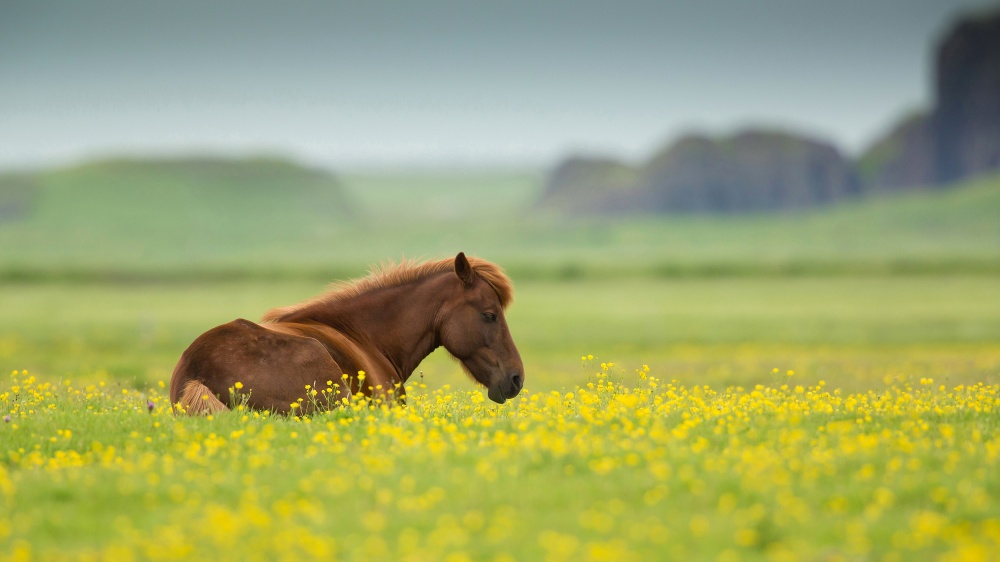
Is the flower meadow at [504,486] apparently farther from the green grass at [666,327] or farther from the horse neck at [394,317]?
the green grass at [666,327]

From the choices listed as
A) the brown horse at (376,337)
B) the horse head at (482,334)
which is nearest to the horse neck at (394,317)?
the brown horse at (376,337)

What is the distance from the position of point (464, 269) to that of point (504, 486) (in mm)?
4899

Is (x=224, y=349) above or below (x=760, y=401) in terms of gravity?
above

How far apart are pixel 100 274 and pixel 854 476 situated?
357 ft

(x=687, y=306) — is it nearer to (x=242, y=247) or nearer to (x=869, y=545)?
(x=869, y=545)

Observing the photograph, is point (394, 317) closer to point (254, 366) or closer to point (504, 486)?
point (254, 366)

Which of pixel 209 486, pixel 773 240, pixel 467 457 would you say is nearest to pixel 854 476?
pixel 467 457

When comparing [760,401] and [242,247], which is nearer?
[760,401]

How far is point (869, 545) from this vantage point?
Answer: 5.83 m

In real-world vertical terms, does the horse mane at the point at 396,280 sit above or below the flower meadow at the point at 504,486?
above

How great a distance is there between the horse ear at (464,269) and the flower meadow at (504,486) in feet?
7.58

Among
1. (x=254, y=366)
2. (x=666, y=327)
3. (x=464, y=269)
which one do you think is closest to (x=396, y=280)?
(x=464, y=269)

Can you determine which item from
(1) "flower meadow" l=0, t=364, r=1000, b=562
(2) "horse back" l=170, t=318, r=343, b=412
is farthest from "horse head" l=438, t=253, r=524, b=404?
(1) "flower meadow" l=0, t=364, r=1000, b=562

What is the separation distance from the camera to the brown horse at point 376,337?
10180 millimetres
